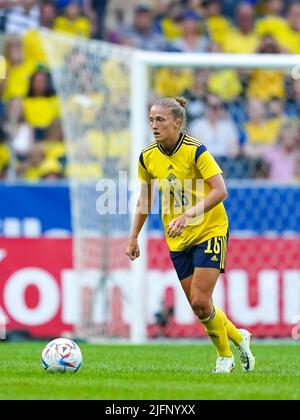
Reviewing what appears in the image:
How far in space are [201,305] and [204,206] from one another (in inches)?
32.0

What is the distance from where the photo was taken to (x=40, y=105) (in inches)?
632

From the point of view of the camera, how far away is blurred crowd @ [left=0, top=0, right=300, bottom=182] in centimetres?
1521

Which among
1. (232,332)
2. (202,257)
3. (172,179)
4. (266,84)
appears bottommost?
(232,332)

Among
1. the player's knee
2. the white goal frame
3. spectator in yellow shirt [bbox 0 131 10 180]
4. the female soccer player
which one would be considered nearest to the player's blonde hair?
the female soccer player

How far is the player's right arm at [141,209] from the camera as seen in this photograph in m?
8.67

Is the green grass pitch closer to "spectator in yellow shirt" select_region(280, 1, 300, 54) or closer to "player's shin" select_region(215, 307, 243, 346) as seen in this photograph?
"player's shin" select_region(215, 307, 243, 346)

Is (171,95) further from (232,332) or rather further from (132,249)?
(232,332)

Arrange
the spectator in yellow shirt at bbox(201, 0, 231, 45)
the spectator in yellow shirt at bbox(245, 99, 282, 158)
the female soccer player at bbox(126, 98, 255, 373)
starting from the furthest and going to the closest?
the spectator in yellow shirt at bbox(201, 0, 231, 45) → the spectator in yellow shirt at bbox(245, 99, 282, 158) → the female soccer player at bbox(126, 98, 255, 373)

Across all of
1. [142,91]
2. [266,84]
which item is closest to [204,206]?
[142,91]

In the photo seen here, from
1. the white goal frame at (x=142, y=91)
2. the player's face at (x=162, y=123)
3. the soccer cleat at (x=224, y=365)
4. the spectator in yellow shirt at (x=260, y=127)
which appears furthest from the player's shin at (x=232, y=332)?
the spectator in yellow shirt at (x=260, y=127)

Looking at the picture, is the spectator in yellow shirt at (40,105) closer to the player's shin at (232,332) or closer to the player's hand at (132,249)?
the player's hand at (132,249)

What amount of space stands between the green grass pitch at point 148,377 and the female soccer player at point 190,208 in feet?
1.25

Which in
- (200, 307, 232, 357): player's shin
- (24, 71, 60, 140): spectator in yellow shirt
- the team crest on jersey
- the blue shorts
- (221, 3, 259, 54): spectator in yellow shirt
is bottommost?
(200, 307, 232, 357): player's shin

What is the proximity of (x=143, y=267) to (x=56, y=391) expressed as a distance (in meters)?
5.92
